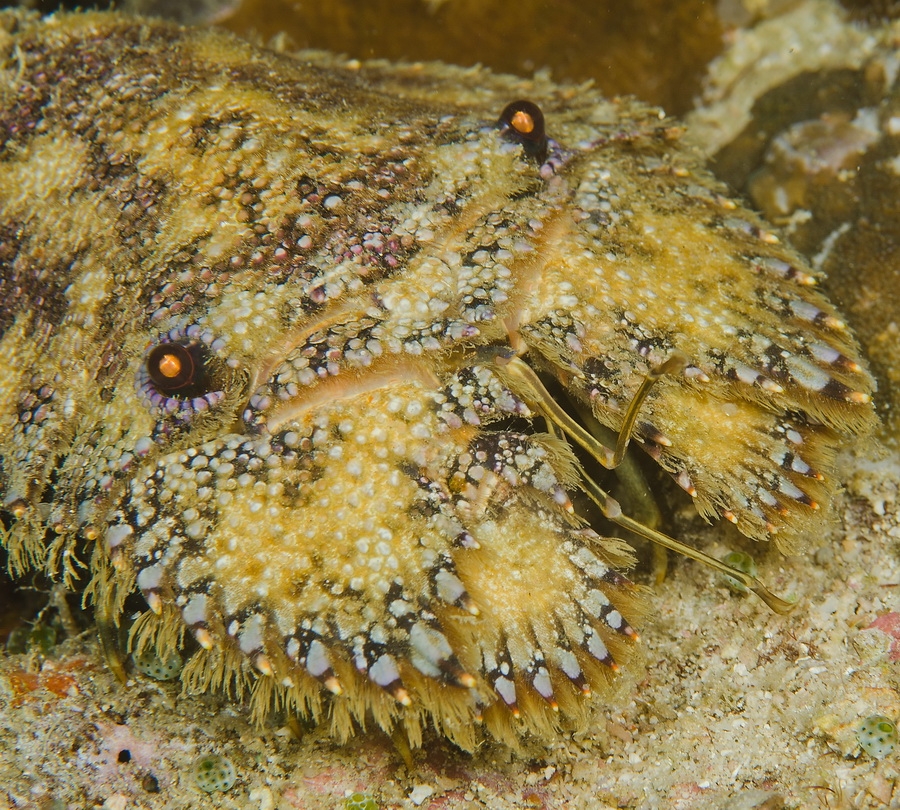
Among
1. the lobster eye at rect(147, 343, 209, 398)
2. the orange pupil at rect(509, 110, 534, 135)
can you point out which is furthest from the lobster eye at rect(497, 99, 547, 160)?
the lobster eye at rect(147, 343, 209, 398)

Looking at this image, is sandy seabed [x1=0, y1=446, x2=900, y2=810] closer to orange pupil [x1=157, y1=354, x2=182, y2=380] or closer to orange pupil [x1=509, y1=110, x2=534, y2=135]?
orange pupil [x1=157, y1=354, x2=182, y2=380]

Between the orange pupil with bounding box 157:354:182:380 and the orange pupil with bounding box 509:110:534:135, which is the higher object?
the orange pupil with bounding box 509:110:534:135

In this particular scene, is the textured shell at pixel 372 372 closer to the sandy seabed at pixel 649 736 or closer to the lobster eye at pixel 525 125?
the lobster eye at pixel 525 125

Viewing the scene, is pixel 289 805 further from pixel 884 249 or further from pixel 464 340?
pixel 884 249

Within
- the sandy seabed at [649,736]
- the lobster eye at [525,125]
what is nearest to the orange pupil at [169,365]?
the sandy seabed at [649,736]

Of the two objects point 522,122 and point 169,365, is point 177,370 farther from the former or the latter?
point 522,122

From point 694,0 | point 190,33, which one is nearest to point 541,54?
point 694,0
